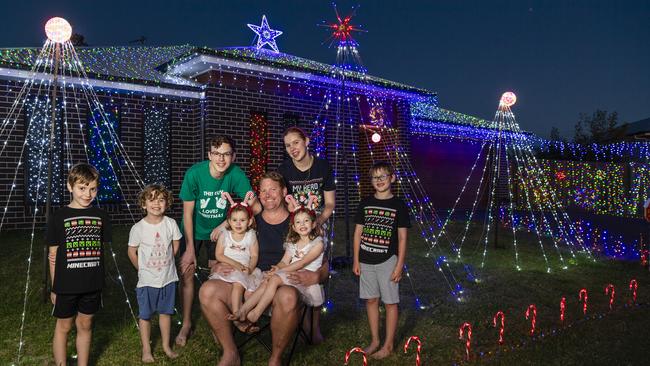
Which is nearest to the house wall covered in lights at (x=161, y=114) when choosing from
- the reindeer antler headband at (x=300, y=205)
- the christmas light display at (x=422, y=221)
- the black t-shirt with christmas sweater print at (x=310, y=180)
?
the christmas light display at (x=422, y=221)

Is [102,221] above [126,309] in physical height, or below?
above

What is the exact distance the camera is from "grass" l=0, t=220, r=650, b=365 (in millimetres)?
3859

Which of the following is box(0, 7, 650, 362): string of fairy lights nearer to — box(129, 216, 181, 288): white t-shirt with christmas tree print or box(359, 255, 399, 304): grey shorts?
box(359, 255, 399, 304): grey shorts

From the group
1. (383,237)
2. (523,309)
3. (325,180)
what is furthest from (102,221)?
(523,309)

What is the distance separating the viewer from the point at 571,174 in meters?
19.4

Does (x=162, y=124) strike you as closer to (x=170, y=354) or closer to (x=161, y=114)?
(x=161, y=114)

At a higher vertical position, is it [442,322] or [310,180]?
[310,180]

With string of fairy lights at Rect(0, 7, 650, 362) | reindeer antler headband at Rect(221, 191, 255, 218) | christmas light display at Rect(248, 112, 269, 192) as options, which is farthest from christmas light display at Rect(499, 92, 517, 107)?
reindeer antler headband at Rect(221, 191, 255, 218)

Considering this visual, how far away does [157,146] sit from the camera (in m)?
10.3

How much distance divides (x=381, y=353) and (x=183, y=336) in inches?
66.7

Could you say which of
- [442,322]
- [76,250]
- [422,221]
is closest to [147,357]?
[76,250]

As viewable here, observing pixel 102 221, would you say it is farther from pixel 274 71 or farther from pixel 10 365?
pixel 274 71

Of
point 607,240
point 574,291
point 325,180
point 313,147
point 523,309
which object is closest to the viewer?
point 325,180

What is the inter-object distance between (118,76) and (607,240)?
11.0 metres
